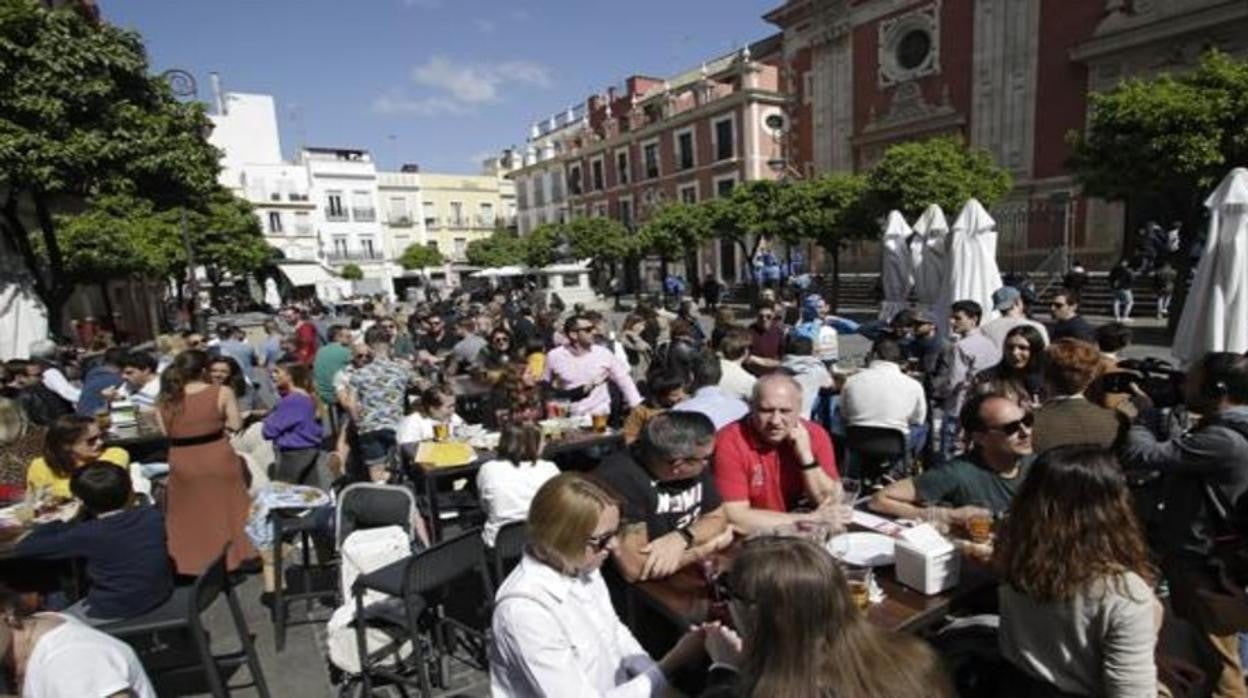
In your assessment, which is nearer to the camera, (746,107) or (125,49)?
(125,49)

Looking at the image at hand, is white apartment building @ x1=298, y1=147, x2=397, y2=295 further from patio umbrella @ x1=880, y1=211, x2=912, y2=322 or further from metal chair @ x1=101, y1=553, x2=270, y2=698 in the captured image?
metal chair @ x1=101, y1=553, x2=270, y2=698

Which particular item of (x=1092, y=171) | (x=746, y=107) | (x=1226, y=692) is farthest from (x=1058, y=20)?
(x=1226, y=692)

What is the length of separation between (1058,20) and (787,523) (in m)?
24.0

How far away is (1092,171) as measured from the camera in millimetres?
13758

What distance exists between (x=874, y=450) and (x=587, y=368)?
2900 millimetres

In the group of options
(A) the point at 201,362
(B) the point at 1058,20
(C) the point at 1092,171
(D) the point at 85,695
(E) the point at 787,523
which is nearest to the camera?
(D) the point at 85,695

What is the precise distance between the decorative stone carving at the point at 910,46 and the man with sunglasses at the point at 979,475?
24596mm

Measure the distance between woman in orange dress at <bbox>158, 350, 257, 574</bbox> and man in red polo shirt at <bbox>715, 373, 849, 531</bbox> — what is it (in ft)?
11.3

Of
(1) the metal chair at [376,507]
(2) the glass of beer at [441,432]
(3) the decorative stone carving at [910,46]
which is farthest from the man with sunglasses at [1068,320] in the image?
(3) the decorative stone carving at [910,46]

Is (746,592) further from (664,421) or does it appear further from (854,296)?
(854,296)

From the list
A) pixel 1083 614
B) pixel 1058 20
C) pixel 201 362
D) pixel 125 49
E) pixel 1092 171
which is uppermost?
pixel 1058 20

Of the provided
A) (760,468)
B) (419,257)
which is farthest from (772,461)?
(419,257)

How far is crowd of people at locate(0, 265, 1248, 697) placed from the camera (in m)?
1.82

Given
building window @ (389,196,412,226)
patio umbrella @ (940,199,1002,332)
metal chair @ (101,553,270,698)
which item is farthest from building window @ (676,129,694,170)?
metal chair @ (101,553,270,698)
